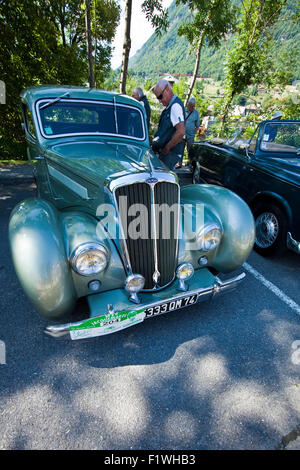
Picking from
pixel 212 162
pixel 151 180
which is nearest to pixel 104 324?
pixel 151 180

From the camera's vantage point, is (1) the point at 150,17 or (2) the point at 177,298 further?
(1) the point at 150,17

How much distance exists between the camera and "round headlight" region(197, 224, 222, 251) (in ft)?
8.07

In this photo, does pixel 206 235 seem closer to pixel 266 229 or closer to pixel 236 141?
pixel 266 229

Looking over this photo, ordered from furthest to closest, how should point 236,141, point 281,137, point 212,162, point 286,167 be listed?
point 212,162 < point 236,141 < point 281,137 < point 286,167

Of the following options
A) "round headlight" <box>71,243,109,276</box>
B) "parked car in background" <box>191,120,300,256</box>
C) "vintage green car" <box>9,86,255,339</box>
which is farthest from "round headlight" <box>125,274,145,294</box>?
"parked car in background" <box>191,120,300,256</box>

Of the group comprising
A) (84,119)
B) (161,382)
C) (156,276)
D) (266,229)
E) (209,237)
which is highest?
(84,119)

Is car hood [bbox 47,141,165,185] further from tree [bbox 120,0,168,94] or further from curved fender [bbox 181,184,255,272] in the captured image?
tree [bbox 120,0,168,94]

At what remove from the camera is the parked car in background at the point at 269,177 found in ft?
11.2

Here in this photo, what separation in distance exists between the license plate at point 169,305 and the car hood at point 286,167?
223 cm

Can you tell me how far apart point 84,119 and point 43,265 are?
225cm

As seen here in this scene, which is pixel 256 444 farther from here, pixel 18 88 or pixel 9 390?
pixel 18 88

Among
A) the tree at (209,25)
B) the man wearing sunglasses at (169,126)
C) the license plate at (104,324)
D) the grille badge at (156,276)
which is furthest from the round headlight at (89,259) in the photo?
the tree at (209,25)

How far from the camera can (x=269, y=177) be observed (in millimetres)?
3719

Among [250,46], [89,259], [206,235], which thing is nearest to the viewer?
[89,259]
